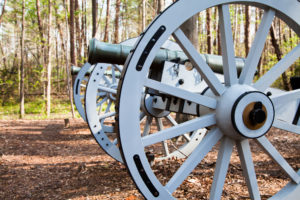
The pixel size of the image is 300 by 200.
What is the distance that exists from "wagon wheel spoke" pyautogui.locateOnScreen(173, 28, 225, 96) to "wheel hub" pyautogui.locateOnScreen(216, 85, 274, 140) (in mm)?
87

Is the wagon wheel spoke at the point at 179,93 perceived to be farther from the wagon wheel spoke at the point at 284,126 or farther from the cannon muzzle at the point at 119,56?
the cannon muzzle at the point at 119,56

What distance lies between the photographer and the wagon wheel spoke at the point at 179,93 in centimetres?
156

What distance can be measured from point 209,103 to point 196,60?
307mm

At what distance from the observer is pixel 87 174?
144 inches

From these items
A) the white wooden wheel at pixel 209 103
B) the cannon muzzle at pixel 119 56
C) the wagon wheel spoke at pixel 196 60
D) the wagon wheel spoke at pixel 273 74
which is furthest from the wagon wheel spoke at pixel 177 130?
the cannon muzzle at pixel 119 56

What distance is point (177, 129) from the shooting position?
161 cm

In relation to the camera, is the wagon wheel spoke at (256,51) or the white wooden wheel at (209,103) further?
the wagon wheel spoke at (256,51)

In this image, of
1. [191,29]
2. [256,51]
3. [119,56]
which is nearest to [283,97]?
[256,51]

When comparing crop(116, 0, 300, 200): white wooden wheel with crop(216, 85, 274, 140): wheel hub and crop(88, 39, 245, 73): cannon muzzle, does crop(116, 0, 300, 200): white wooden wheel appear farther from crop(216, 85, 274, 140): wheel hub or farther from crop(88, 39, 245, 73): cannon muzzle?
crop(88, 39, 245, 73): cannon muzzle

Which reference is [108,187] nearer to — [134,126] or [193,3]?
[134,126]

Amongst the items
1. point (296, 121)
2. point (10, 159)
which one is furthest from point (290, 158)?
point (10, 159)

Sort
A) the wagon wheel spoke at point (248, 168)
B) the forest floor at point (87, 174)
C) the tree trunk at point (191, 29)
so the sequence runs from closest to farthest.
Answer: the wagon wheel spoke at point (248, 168), the forest floor at point (87, 174), the tree trunk at point (191, 29)

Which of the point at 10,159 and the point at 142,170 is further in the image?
the point at 10,159

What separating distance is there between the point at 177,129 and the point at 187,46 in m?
0.54
